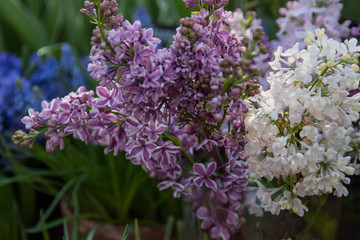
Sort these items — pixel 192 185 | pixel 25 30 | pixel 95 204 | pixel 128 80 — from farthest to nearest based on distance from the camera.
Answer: pixel 25 30 → pixel 95 204 → pixel 192 185 → pixel 128 80

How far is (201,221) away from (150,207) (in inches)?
9.6

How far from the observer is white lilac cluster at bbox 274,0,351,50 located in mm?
471

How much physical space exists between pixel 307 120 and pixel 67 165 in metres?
0.41

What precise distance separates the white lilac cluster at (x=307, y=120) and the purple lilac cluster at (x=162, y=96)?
0.02m

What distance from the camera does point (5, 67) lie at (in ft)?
2.50

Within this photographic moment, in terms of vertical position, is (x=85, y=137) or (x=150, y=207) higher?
(x=85, y=137)

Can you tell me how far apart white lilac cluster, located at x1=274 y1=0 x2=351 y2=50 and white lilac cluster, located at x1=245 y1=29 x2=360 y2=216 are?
0.11m

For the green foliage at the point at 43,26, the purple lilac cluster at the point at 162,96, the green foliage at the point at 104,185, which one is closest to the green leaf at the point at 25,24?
the green foliage at the point at 43,26

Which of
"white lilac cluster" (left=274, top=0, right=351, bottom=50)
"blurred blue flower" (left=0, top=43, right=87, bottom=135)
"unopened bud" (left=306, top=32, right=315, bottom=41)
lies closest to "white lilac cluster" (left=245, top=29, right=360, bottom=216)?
"unopened bud" (left=306, top=32, right=315, bottom=41)

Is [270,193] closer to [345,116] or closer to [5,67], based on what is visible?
[345,116]

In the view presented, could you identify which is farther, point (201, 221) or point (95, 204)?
point (95, 204)

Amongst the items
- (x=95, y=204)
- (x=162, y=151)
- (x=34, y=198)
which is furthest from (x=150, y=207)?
(x=162, y=151)

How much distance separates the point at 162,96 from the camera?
338 millimetres

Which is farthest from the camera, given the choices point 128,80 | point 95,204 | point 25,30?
point 25,30
